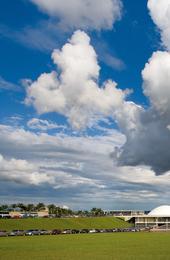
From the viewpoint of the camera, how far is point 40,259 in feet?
170

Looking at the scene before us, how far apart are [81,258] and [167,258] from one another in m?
9.70

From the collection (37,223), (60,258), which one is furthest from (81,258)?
(37,223)

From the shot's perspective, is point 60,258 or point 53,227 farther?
point 53,227

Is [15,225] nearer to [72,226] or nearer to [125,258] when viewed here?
[72,226]

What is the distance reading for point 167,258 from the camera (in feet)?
172

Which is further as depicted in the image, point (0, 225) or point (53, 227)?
point (53, 227)

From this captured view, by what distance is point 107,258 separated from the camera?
53031 mm

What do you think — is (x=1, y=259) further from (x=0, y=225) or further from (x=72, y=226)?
(x=72, y=226)

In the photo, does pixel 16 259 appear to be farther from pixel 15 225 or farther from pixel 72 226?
pixel 72 226

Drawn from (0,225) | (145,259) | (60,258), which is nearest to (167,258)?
(145,259)

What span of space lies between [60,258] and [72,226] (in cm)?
14682

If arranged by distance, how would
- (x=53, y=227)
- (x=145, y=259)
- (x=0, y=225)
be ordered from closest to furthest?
(x=145, y=259) < (x=0, y=225) < (x=53, y=227)

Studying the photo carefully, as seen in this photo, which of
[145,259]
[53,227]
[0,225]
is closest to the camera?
[145,259]

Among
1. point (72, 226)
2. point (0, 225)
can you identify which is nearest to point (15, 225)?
point (0, 225)
